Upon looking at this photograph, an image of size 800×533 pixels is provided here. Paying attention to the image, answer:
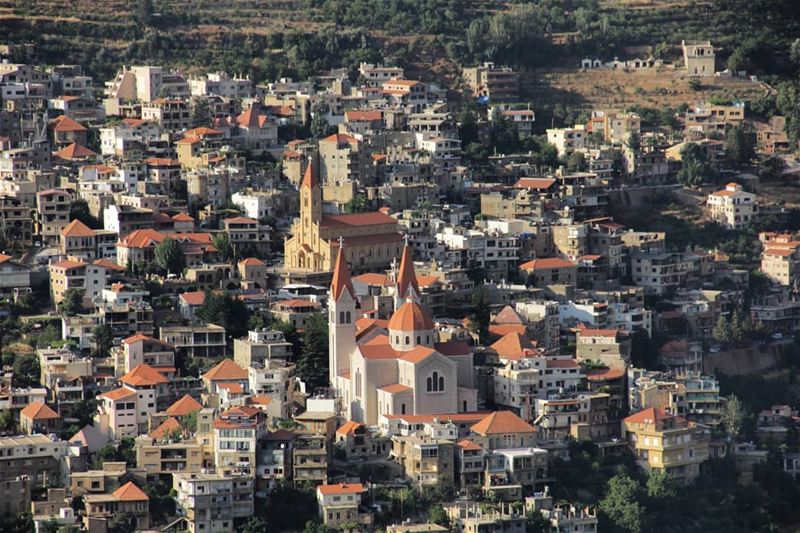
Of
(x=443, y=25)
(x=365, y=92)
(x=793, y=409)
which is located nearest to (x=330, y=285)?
(x=793, y=409)

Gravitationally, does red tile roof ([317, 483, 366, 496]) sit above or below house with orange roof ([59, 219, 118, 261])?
below

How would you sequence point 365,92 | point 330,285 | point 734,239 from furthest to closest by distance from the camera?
point 365,92
point 734,239
point 330,285

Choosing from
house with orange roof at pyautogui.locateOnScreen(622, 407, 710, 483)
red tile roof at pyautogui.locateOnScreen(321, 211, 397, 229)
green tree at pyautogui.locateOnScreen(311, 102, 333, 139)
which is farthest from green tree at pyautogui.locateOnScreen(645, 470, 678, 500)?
green tree at pyautogui.locateOnScreen(311, 102, 333, 139)

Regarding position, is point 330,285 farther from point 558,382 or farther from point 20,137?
point 20,137

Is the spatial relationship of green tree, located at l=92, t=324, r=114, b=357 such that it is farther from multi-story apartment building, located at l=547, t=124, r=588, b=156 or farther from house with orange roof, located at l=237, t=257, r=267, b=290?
multi-story apartment building, located at l=547, t=124, r=588, b=156

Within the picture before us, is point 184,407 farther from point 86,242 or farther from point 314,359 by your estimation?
point 86,242

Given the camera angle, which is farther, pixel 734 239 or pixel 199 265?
pixel 734 239

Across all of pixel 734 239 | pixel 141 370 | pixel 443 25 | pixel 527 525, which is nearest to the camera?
pixel 527 525

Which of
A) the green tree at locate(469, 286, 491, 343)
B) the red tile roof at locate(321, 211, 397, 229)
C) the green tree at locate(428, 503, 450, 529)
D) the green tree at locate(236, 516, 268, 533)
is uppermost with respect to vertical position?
the red tile roof at locate(321, 211, 397, 229)
